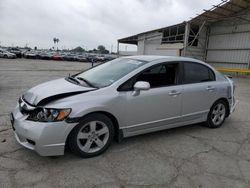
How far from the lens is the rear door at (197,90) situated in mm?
4039

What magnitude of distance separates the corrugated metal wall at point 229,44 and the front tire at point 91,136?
18.7 m

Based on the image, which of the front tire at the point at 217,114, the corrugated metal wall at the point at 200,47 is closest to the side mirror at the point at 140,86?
the front tire at the point at 217,114

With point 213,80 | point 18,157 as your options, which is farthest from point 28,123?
point 213,80

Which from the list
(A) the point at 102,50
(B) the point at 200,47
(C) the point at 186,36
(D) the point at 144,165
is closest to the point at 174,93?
(D) the point at 144,165

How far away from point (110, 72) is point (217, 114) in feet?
8.09

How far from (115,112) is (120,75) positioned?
0.64m

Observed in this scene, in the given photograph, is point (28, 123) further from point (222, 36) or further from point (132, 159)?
point (222, 36)

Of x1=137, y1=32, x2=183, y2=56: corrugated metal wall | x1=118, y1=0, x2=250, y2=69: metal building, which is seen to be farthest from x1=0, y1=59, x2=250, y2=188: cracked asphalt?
x1=137, y1=32, x2=183, y2=56: corrugated metal wall

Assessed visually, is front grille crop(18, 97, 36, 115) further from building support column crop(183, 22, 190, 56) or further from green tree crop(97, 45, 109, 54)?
green tree crop(97, 45, 109, 54)

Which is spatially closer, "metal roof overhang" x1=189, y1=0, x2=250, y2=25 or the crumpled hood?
the crumpled hood

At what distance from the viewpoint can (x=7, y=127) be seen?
13.7 ft

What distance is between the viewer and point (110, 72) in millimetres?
3840

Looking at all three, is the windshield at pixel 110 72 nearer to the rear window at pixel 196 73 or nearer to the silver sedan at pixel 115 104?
the silver sedan at pixel 115 104

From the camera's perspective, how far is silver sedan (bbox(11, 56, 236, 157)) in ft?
9.39
